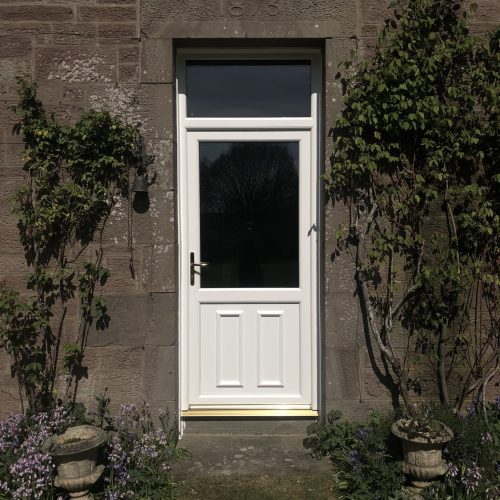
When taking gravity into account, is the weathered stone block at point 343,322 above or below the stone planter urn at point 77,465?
above

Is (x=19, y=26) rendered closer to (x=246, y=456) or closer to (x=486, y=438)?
(x=246, y=456)

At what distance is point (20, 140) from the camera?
347cm

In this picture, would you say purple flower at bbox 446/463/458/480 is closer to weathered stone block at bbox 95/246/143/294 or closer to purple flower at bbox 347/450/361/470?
purple flower at bbox 347/450/361/470

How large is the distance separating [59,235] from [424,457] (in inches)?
109

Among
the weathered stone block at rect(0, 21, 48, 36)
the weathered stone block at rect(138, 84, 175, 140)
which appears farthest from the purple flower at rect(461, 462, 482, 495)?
the weathered stone block at rect(0, 21, 48, 36)

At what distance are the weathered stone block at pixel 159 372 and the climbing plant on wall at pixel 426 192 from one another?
1.45 meters

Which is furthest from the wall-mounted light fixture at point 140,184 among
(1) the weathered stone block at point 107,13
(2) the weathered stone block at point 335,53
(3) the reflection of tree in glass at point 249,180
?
(2) the weathered stone block at point 335,53

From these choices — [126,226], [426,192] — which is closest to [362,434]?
[426,192]

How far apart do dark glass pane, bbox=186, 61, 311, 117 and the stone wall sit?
0.29m

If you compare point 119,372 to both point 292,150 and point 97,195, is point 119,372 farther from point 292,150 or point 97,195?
point 292,150

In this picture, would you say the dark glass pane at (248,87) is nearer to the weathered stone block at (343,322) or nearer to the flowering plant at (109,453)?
the weathered stone block at (343,322)

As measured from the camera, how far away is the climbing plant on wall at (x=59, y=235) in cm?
338

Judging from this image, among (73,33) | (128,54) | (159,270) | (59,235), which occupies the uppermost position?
(73,33)

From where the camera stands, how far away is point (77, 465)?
2836 millimetres
